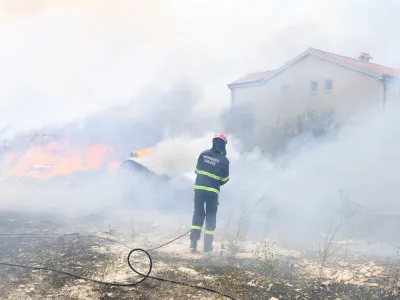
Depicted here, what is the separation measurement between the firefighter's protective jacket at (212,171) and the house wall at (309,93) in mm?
11001

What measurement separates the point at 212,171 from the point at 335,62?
42.2 feet

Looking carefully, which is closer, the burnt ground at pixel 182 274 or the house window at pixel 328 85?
the burnt ground at pixel 182 274

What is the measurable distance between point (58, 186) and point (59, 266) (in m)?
9.26

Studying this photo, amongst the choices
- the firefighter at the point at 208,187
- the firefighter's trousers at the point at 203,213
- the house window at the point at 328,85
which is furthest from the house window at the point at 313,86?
the firefighter's trousers at the point at 203,213

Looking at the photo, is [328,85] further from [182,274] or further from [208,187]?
[182,274]

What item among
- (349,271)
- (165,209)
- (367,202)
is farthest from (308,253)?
(165,209)

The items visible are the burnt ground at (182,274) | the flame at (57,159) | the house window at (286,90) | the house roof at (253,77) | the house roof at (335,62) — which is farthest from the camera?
the house roof at (253,77)

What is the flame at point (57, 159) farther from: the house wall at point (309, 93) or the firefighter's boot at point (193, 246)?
the firefighter's boot at point (193, 246)

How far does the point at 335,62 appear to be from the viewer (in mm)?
16828

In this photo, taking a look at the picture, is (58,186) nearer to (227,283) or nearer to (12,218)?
(12,218)

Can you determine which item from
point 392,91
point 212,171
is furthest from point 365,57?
point 212,171

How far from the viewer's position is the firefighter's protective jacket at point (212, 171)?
584 centimetres

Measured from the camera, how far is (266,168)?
30.6 feet

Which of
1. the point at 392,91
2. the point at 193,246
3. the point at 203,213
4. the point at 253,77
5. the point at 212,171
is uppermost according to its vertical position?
the point at 253,77
